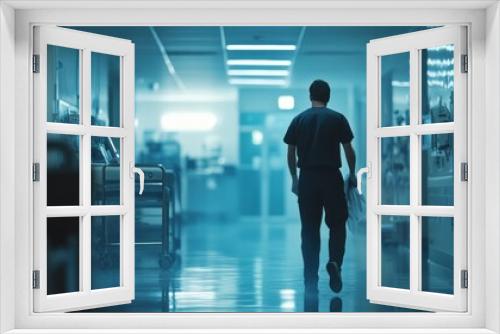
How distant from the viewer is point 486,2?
10.5ft

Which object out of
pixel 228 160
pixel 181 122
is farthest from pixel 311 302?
pixel 181 122

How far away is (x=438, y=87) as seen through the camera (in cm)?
638

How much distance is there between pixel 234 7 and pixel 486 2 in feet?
4.06

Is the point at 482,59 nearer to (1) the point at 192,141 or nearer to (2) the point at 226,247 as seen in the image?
(2) the point at 226,247

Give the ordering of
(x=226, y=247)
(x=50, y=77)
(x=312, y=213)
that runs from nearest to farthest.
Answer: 1. (x=50, y=77)
2. (x=312, y=213)
3. (x=226, y=247)

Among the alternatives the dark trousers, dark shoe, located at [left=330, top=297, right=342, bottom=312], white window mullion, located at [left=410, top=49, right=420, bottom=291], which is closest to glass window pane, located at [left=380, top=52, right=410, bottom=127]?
the dark trousers

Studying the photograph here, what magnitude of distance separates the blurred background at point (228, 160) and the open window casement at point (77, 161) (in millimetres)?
35

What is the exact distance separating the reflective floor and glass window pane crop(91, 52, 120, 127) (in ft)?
4.45

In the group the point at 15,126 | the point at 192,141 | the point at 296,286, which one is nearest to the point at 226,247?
the point at 296,286

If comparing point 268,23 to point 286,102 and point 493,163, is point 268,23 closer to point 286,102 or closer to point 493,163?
point 493,163

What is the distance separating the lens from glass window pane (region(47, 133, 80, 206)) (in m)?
3.68

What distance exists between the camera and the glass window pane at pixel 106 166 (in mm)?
3914

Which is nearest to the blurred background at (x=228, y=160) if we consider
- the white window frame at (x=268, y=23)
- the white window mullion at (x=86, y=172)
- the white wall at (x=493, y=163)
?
the white window mullion at (x=86, y=172)

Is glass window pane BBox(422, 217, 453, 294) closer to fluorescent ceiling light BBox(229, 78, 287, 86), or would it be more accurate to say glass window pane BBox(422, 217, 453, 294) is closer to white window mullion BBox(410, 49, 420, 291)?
white window mullion BBox(410, 49, 420, 291)
